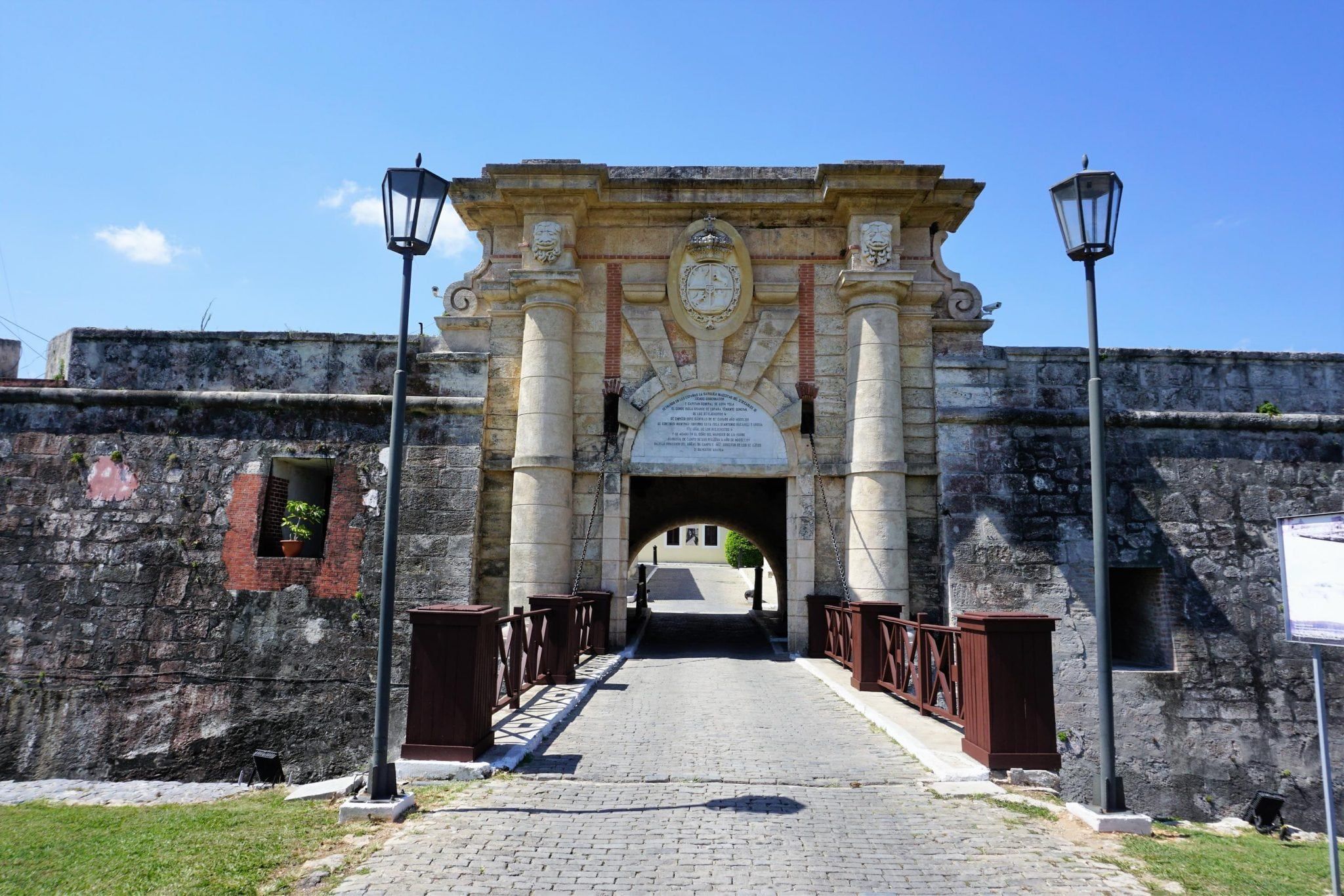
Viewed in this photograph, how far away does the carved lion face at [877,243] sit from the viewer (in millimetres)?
11500

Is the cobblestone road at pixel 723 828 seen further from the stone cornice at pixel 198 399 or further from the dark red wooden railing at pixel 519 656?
the stone cornice at pixel 198 399

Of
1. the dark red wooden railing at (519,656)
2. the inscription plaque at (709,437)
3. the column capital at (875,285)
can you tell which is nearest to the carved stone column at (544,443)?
the inscription plaque at (709,437)

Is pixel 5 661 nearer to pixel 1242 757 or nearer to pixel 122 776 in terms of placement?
pixel 122 776

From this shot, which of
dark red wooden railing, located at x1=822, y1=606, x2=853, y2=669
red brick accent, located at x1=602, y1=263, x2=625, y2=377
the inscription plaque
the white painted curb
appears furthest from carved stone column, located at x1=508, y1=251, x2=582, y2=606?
the white painted curb

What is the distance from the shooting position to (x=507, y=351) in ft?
39.1

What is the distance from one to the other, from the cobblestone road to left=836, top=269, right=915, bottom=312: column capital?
6266mm

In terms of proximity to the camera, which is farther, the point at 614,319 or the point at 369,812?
the point at 614,319

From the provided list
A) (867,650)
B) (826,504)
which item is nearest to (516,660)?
(867,650)

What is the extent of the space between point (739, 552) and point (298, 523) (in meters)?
27.9

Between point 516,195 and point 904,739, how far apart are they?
28.6 ft

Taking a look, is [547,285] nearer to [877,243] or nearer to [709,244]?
[709,244]

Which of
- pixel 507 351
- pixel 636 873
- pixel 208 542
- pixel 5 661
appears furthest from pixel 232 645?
pixel 636 873

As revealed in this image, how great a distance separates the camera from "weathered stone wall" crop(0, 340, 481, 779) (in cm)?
988

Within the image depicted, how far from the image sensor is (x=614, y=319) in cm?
1204
